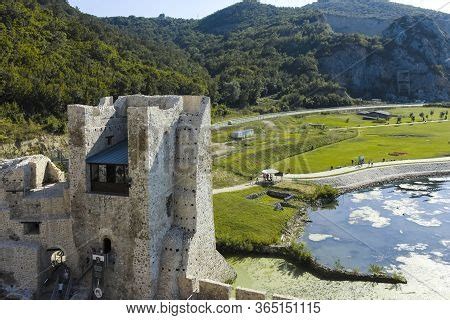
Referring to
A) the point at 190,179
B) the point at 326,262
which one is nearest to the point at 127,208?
the point at 190,179

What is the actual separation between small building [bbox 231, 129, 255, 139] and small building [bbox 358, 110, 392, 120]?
45.1 metres

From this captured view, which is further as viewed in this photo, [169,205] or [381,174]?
[381,174]

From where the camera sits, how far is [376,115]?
4889 inches

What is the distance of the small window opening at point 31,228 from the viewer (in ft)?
86.2

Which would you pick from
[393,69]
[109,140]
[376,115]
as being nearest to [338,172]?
[109,140]

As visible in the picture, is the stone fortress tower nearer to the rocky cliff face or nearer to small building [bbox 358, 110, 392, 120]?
small building [bbox 358, 110, 392, 120]

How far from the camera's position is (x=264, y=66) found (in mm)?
164125

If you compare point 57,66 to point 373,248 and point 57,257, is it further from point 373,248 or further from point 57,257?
point 373,248

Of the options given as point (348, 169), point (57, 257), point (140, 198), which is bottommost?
point (348, 169)

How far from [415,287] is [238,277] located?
38.8ft

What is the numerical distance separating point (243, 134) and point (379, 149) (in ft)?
73.2

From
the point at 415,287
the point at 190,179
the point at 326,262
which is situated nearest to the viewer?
the point at 190,179

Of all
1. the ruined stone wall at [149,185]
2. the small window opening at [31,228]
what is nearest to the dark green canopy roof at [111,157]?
the ruined stone wall at [149,185]

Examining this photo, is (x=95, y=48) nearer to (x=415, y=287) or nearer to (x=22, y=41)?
(x=22, y=41)
